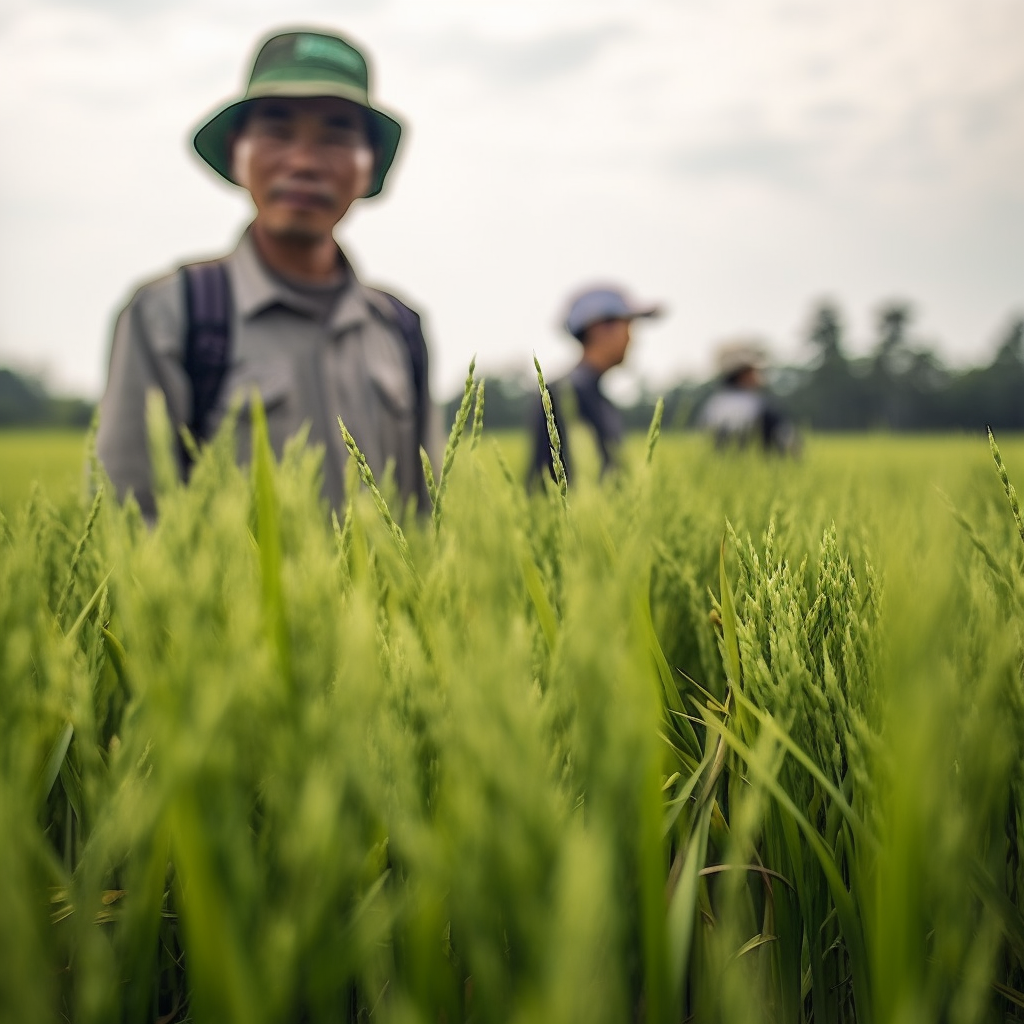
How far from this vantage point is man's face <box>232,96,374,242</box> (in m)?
1.92

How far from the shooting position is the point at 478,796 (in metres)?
0.27

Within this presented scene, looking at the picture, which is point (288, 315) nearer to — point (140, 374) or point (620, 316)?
point (140, 374)

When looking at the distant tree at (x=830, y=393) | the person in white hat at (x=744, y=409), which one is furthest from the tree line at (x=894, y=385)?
the person in white hat at (x=744, y=409)

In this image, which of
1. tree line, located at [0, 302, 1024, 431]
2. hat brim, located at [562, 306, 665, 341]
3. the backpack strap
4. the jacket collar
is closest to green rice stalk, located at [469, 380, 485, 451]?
the backpack strap

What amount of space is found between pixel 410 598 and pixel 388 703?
89mm

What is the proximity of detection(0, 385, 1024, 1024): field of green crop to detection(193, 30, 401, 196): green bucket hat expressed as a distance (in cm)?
171

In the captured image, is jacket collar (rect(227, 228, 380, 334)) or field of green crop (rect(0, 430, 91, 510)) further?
jacket collar (rect(227, 228, 380, 334))

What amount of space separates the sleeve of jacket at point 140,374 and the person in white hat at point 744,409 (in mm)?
3150

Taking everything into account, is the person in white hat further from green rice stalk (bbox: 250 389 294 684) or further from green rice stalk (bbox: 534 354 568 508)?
green rice stalk (bbox: 250 389 294 684)

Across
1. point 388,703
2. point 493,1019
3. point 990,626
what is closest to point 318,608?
point 388,703

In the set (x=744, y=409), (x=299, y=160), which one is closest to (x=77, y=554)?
(x=299, y=160)

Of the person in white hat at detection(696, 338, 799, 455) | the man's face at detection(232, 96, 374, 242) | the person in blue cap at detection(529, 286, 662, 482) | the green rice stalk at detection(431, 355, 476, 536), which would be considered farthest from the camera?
the person in white hat at detection(696, 338, 799, 455)

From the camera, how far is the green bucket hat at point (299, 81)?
6.07ft

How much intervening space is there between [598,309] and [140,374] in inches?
77.7
